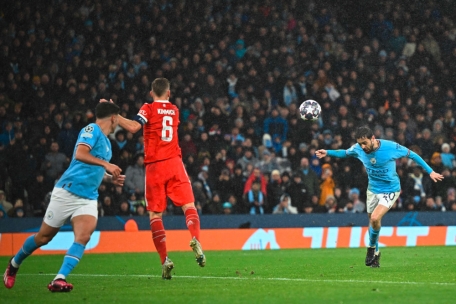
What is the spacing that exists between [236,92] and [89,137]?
14.8 m

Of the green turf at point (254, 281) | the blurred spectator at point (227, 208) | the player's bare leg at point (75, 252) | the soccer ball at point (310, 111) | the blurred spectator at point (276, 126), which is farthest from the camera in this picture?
the blurred spectator at point (276, 126)

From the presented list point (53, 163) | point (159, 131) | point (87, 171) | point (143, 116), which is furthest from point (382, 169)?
point (53, 163)

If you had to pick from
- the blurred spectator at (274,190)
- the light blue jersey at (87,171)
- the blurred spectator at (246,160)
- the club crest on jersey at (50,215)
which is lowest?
the blurred spectator at (274,190)

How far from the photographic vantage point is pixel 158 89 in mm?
10852

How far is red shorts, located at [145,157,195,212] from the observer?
10.8m

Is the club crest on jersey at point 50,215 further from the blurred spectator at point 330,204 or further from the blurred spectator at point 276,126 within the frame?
the blurred spectator at point 276,126

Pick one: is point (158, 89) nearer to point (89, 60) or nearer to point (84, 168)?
point (84, 168)

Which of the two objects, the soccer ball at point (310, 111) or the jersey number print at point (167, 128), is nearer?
the jersey number print at point (167, 128)

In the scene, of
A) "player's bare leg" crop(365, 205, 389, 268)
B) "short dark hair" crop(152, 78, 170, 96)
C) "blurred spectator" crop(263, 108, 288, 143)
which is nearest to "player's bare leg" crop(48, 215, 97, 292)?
"short dark hair" crop(152, 78, 170, 96)

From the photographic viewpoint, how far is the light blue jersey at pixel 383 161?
42.3ft

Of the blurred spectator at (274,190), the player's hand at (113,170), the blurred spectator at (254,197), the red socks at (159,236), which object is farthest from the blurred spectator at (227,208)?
the player's hand at (113,170)

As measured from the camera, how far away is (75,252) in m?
8.77

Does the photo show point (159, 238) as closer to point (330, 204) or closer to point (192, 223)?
point (192, 223)

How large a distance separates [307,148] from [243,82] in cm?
287
